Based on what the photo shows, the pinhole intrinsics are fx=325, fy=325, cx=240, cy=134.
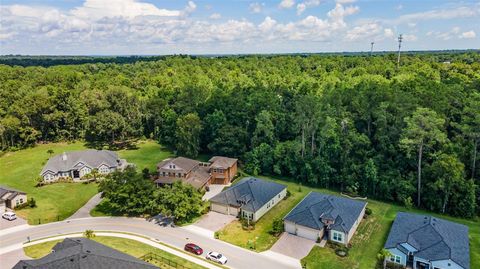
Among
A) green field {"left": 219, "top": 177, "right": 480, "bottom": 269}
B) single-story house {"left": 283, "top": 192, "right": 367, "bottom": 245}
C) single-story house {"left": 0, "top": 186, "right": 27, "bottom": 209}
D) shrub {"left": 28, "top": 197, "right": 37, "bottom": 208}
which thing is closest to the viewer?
green field {"left": 219, "top": 177, "right": 480, "bottom": 269}

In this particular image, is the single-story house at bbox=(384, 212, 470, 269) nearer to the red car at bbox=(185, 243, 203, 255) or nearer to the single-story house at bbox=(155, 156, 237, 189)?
the red car at bbox=(185, 243, 203, 255)

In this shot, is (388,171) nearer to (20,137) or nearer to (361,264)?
(361,264)

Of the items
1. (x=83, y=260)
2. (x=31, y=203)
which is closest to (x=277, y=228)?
(x=83, y=260)

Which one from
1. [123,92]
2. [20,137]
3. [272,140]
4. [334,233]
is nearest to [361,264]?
[334,233]

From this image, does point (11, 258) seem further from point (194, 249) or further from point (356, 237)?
point (356, 237)

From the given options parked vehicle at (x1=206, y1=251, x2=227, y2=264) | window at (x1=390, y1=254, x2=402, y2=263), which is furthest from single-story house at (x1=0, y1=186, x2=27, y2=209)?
window at (x1=390, y1=254, x2=402, y2=263)

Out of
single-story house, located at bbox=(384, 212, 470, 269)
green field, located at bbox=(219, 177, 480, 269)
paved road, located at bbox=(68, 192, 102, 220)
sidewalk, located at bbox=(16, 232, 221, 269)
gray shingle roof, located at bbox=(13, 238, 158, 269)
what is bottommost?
green field, located at bbox=(219, 177, 480, 269)
